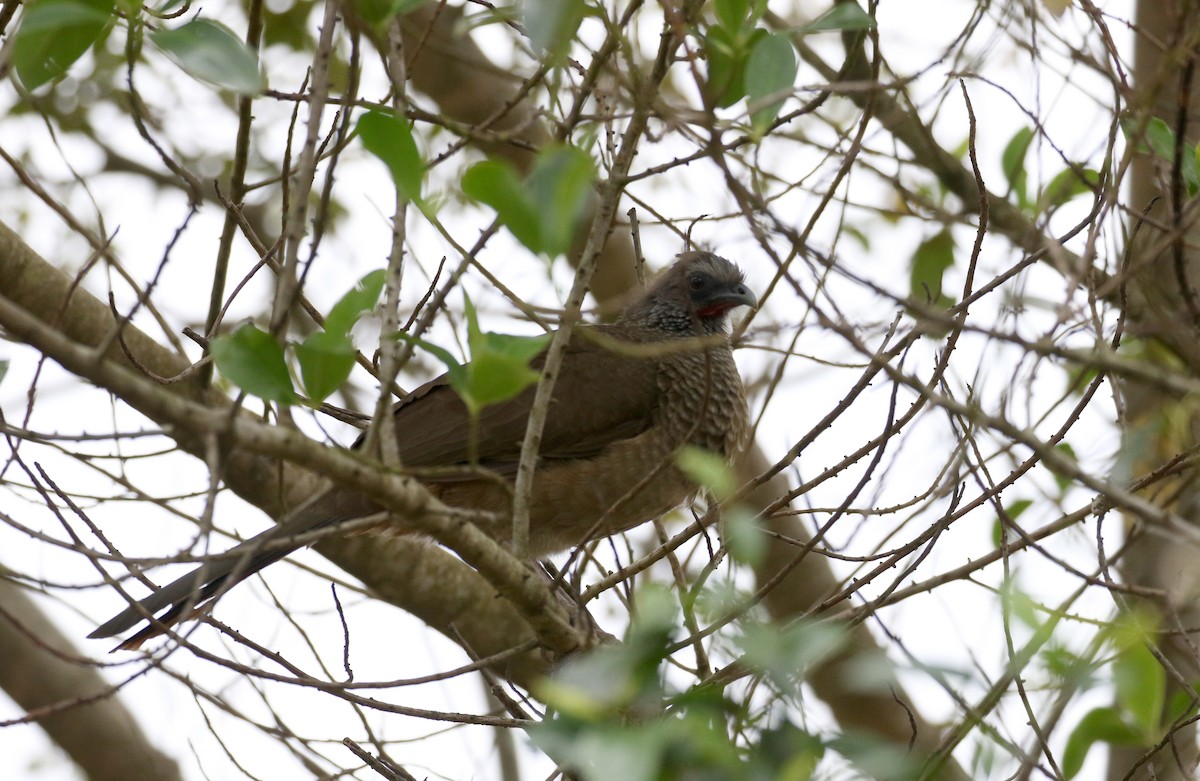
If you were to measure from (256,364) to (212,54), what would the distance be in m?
0.51

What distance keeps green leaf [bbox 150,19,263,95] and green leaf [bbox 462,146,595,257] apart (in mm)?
409

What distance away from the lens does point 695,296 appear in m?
5.12

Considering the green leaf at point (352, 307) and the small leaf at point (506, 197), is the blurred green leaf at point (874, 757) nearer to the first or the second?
the small leaf at point (506, 197)

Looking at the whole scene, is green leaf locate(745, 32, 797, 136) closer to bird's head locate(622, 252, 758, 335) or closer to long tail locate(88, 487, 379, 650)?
long tail locate(88, 487, 379, 650)

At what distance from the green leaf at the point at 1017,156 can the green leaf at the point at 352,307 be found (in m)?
2.08

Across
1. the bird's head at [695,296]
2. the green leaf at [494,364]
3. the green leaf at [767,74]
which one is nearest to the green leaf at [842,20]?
the green leaf at [767,74]

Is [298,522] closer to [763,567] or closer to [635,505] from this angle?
[635,505]

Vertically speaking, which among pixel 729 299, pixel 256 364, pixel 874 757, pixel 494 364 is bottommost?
pixel 874 757

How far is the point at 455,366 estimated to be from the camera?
2.13m

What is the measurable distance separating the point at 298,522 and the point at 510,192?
7.26 ft

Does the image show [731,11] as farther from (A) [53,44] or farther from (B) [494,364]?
(A) [53,44]

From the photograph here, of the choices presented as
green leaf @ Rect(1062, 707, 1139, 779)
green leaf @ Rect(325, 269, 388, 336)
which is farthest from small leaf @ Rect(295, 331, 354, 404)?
green leaf @ Rect(1062, 707, 1139, 779)

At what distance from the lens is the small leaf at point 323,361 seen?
2164mm

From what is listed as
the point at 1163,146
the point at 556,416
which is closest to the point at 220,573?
the point at 556,416
